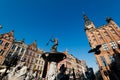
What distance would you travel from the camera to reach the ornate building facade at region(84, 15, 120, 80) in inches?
968

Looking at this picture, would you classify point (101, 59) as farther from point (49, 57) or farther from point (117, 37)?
point (49, 57)

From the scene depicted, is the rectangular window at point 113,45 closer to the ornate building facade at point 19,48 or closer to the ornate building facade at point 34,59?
the ornate building facade at point 34,59

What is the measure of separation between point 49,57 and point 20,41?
1263 inches

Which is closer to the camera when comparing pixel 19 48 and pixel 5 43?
pixel 5 43

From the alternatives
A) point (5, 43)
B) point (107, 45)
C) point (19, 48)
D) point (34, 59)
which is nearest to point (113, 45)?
point (107, 45)

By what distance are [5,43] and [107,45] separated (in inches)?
1370

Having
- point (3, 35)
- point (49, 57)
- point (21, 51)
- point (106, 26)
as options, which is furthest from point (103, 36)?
point (3, 35)

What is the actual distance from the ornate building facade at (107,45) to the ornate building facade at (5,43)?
96.0 feet

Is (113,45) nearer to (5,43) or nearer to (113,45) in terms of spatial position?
(113,45)

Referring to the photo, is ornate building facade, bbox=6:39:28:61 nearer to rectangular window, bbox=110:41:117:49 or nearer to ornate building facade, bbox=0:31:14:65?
ornate building facade, bbox=0:31:14:65

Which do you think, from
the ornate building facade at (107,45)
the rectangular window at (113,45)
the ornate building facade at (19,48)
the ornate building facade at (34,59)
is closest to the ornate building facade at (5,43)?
the ornate building facade at (19,48)

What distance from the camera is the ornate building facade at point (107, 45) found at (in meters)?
24.6

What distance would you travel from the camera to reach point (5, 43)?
32.6 m

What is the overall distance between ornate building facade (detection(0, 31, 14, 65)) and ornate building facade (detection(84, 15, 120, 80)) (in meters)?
29.3
